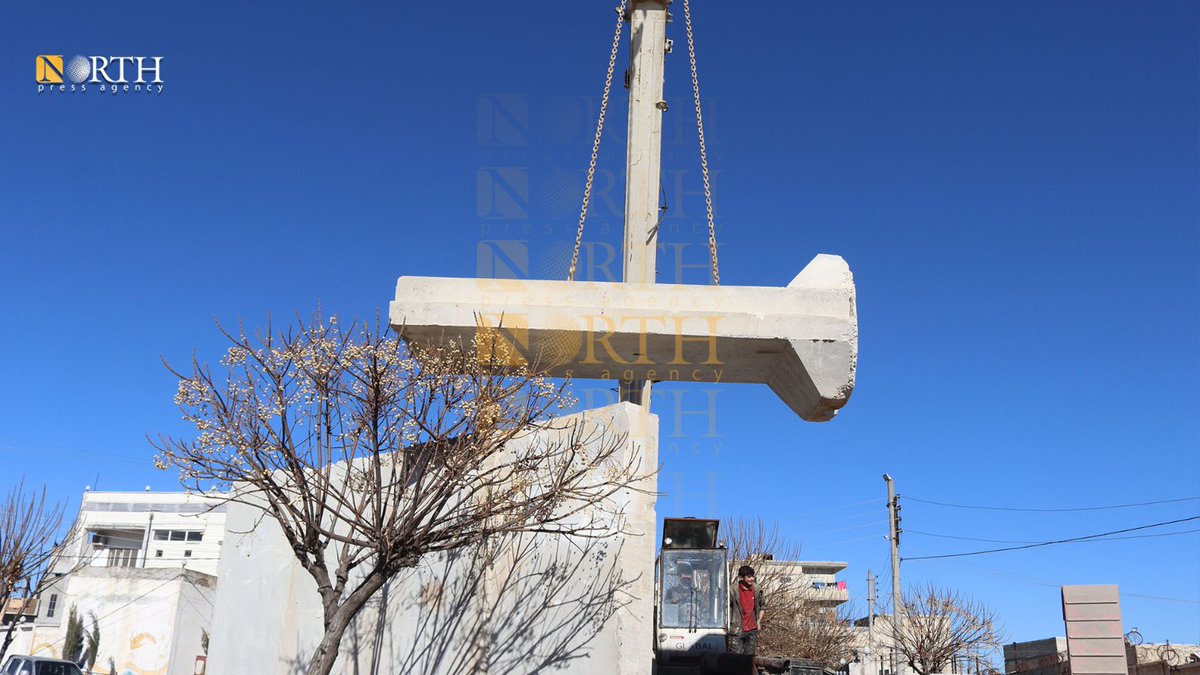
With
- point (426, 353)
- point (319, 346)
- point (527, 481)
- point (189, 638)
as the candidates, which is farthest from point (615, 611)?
point (189, 638)

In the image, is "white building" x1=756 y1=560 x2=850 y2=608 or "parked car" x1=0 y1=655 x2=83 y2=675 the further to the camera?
"white building" x1=756 y1=560 x2=850 y2=608

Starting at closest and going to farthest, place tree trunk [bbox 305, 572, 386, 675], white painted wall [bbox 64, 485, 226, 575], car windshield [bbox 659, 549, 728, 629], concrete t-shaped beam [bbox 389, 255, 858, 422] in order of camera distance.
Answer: tree trunk [bbox 305, 572, 386, 675], concrete t-shaped beam [bbox 389, 255, 858, 422], car windshield [bbox 659, 549, 728, 629], white painted wall [bbox 64, 485, 226, 575]

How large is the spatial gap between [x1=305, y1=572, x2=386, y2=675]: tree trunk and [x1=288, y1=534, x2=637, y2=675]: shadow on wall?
5.71ft

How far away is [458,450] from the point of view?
9492 millimetres

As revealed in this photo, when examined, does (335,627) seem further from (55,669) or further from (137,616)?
(137,616)

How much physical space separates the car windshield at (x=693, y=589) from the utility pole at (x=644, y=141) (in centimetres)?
278

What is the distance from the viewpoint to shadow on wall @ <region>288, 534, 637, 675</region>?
32.9 feet

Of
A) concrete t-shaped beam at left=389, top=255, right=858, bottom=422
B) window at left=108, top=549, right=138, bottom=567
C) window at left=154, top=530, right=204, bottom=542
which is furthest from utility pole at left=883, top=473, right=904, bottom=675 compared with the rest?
window at left=154, top=530, right=204, bottom=542

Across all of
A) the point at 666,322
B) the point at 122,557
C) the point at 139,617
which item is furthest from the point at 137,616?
the point at 666,322

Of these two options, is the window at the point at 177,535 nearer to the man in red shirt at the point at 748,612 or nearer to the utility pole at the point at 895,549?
the utility pole at the point at 895,549

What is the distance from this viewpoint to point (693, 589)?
47.0ft

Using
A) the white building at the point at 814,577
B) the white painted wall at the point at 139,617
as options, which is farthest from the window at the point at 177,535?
the white building at the point at 814,577

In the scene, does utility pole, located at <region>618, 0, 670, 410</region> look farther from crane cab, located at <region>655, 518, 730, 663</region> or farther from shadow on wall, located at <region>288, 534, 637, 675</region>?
shadow on wall, located at <region>288, 534, 637, 675</region>

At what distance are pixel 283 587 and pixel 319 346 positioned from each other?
3.95m
